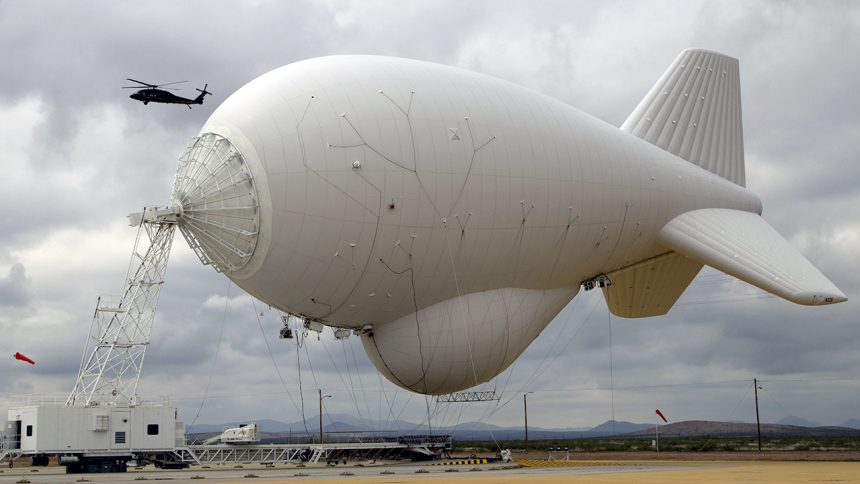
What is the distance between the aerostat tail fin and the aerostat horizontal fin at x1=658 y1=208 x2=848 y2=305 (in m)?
3.26

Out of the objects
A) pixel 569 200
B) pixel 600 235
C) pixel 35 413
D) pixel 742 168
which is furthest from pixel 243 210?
pixel 742 168

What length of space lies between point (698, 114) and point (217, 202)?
23.4m

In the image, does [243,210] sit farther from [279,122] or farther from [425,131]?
[425,131]

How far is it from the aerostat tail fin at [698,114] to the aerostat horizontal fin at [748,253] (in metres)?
3.26

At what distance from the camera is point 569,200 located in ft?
104

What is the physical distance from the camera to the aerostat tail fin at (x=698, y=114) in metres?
39.2

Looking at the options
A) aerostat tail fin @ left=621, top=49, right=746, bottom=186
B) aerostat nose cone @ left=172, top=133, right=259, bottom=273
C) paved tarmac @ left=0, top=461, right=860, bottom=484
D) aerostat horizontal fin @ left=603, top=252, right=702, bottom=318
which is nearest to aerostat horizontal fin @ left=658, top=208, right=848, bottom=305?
aerostat horizontal fin @ left=603, top=252, right=702, bottom=318

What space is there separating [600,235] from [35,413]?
24206 millimetres

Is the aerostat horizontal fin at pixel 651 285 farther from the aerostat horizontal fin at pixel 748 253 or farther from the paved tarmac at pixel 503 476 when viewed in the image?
the paved tarmac at pixel 503 476

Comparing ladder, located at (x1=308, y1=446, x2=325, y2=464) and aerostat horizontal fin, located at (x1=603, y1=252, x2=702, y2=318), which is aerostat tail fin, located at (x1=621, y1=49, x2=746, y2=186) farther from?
ladder, located at (x1=308, y1=446, x2=325, y2=464)

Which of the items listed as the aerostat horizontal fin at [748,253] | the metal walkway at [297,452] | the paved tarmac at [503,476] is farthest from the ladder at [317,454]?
the aerostat horizontal fin at [748,253]

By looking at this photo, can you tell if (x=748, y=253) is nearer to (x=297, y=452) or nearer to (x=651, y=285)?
(x=651, y=285)

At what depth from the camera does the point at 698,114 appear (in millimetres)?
40406

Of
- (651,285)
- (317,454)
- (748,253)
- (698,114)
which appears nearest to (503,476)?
(748,253)
